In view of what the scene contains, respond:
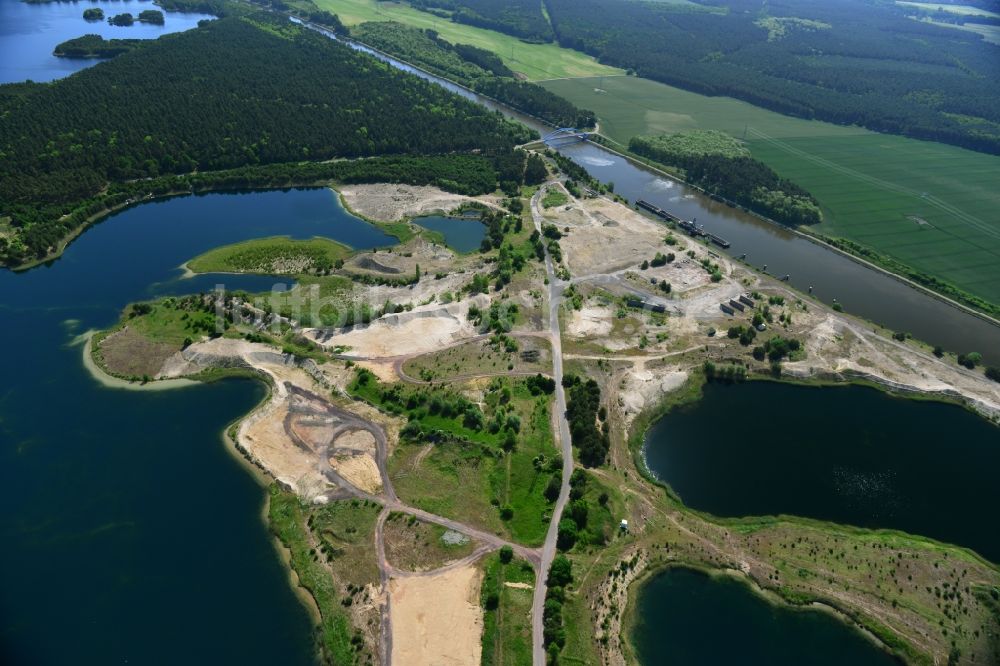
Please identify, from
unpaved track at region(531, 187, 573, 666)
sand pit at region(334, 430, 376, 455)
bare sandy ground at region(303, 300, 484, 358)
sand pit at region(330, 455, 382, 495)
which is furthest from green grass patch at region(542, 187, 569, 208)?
sand pit at region(330, 455, 382, 495)

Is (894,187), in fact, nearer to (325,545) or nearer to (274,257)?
(274,257)

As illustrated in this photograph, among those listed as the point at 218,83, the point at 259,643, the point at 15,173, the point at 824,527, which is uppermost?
the point at 218,83

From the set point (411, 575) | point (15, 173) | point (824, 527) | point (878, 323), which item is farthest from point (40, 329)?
point (878, 323)

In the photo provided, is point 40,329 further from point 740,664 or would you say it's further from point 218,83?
point 218,83

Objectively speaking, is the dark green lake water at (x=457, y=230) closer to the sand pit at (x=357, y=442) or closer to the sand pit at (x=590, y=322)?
the sand pit at (x=590, y=322)

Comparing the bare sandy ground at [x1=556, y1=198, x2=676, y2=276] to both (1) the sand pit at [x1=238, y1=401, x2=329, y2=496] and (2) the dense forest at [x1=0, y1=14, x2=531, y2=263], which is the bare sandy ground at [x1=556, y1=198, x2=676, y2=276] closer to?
(2) the dense forest at [x1=0, y1=14, x2=531, y2=263]

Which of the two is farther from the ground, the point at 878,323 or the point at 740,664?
the point at 878,323

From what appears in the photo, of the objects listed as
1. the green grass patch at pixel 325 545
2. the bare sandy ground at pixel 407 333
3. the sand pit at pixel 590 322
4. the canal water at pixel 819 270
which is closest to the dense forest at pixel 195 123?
the canal water at pixel 819 270

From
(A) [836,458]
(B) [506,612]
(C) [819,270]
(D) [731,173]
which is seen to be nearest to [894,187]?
(D) [731,173]
